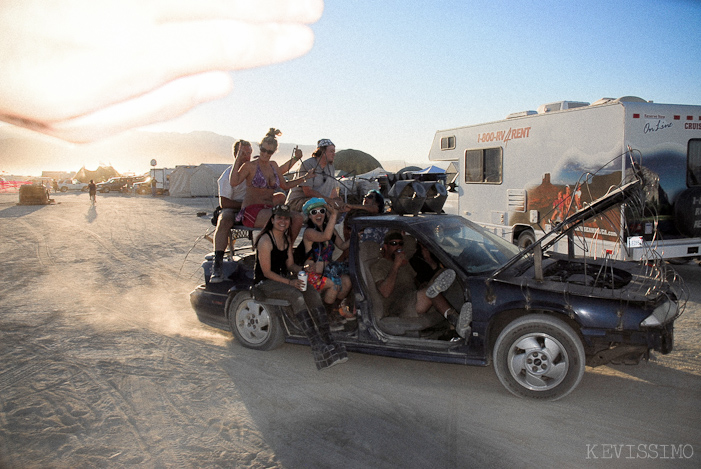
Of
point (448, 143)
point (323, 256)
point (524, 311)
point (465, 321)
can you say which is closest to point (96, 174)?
point (448, 143)

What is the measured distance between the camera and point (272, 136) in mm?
6793

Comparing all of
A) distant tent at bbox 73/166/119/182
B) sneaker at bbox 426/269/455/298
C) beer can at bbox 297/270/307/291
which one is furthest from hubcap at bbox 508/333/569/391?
distant tent at bbox 73/166/119/182

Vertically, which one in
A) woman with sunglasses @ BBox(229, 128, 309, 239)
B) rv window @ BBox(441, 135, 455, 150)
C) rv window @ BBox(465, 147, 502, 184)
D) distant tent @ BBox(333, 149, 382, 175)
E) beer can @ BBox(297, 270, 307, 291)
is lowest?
beer can @ BBox(297, 270, 307, 291)

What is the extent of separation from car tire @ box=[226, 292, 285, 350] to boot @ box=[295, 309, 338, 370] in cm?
43

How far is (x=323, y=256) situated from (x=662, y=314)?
3191 mm

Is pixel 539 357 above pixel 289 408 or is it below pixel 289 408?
above

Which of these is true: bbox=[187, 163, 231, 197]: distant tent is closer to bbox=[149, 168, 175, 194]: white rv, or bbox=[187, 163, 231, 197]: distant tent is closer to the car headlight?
bbox=[149, 168, 175, 194]: white rv

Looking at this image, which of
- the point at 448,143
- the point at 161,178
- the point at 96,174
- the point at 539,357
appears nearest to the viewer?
the point at 539,357

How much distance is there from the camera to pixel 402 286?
220 inches

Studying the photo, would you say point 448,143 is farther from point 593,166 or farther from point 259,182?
point 259,182

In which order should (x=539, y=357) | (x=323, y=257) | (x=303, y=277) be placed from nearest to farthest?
(x=539, y=357) < (x=303, y=277) < (x=323, y=257)

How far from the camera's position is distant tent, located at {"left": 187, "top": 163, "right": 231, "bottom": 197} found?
42406 millimetres

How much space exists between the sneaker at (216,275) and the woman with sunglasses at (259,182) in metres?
0.65

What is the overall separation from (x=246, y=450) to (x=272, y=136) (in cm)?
414
